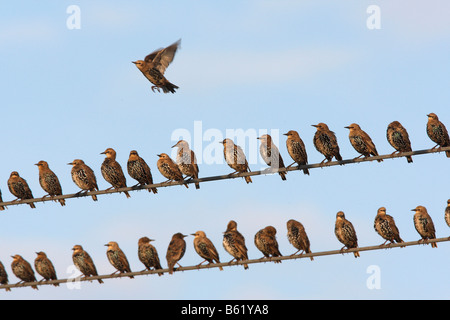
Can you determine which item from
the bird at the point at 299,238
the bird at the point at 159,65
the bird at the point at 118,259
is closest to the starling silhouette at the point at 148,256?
the bird at the point at 118,259

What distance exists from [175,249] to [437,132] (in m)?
5.52

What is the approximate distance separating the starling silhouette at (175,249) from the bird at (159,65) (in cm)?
437

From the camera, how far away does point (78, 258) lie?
2197cm

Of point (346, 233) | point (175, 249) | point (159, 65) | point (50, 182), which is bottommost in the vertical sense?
point (175, 249)

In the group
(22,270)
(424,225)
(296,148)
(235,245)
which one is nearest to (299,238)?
(235,245)

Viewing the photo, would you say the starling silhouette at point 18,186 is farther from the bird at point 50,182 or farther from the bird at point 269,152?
the bird at point 269,152

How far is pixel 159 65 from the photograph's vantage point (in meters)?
25.4

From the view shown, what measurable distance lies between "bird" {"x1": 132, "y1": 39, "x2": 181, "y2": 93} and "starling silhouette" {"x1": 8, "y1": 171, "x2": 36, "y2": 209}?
12.0 feet

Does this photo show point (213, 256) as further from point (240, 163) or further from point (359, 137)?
point (359, 137)

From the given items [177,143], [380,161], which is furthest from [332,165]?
[177,143]

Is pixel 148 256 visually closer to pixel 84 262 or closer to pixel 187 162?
pixel 84 262

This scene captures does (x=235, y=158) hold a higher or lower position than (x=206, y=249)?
higher

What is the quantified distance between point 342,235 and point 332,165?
4.19 m

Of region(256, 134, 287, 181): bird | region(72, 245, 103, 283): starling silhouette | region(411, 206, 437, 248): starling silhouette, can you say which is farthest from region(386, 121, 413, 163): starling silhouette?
region(72, 245, 103, 283): starling silhouette
